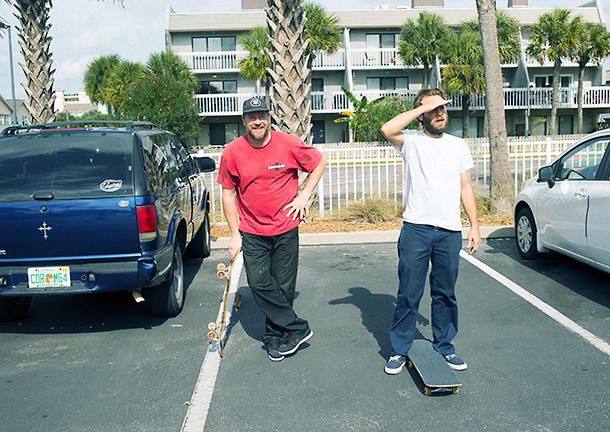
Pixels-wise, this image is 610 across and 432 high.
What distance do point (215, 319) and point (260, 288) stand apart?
4.08 feet

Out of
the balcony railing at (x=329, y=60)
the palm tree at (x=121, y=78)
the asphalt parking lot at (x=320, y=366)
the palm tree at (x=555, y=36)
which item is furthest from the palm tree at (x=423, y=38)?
the asphalt parking lot at (x=320, y=366)

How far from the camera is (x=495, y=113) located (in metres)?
9.48

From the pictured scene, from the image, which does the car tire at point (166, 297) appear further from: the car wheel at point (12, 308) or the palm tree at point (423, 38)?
the palm tree at point (423, 38)

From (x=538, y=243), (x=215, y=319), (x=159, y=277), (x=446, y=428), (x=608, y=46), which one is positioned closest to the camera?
(x=446, y=428)

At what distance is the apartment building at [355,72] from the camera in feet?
108

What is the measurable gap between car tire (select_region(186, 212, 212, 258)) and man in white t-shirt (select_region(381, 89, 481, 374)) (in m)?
4.33

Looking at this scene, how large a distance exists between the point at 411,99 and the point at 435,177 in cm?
2962

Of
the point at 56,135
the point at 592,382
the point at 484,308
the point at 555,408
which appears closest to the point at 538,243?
the point at 484,308

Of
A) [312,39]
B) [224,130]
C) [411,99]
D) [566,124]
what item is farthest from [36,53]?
[566,124]

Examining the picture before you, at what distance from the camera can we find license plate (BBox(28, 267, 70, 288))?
443 centimetres

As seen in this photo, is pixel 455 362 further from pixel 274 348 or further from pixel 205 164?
pixel 205 164

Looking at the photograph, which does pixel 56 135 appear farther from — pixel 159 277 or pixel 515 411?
pixel 515 411

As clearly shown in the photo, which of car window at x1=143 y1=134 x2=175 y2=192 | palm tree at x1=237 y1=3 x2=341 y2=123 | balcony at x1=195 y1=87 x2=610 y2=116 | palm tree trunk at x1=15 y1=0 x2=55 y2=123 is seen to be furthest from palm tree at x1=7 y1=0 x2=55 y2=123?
balcony at x1=195 y1=87 x2=610 y2=116

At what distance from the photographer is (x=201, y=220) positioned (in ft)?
24.0
